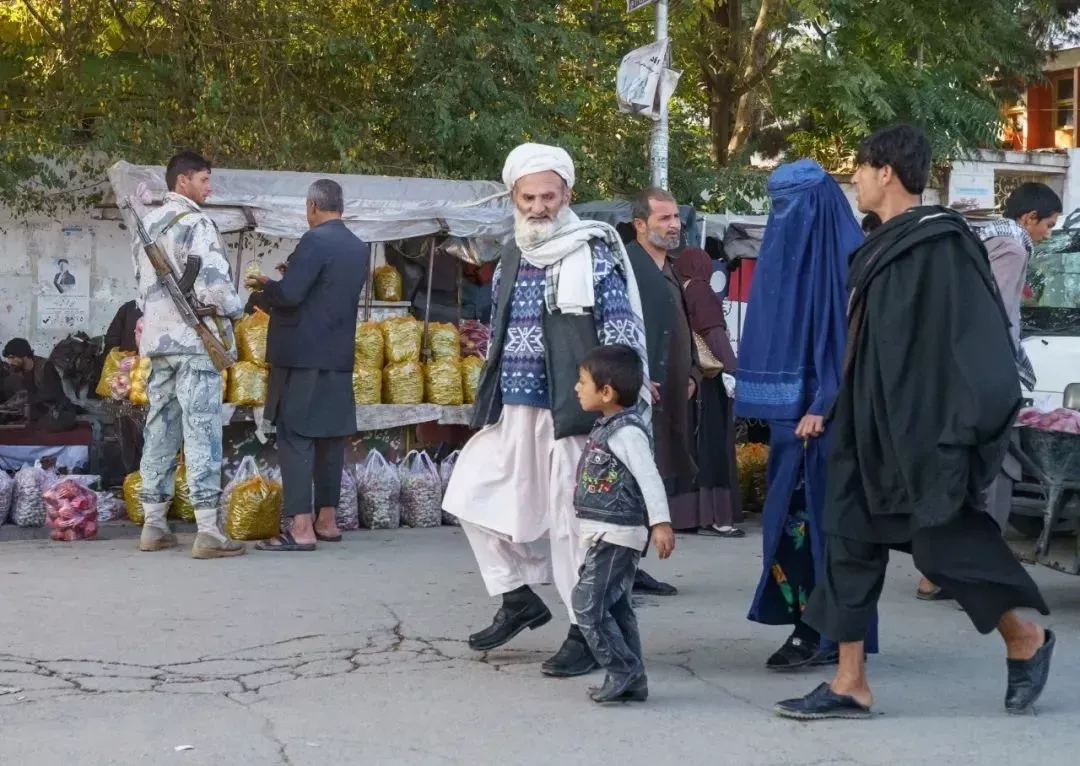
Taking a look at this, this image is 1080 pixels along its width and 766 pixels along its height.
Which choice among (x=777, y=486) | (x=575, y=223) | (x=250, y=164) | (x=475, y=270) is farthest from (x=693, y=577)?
(x=250, y=164)

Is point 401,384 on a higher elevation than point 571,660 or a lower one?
higher

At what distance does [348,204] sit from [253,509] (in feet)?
8.82

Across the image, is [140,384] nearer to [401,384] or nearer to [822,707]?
[401,384]

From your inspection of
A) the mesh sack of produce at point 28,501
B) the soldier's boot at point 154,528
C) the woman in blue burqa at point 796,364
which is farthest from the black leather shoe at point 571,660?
the mesh sack of produce at point 28,501

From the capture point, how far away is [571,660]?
534 centimetres

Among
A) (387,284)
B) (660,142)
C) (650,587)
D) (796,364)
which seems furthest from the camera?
(660,142)

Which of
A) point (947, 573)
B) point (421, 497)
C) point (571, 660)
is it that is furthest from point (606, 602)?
point (421, 497)

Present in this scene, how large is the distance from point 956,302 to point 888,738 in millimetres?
1343

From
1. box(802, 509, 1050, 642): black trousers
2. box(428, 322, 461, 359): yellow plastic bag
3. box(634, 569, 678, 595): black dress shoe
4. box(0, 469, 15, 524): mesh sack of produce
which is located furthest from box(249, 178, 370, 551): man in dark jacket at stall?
box(802, 509, 1050, 642): black trousers

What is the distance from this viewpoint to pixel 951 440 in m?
4.46

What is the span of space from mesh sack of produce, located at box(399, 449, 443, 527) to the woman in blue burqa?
15.0ft

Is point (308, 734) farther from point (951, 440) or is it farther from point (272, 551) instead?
point (272, 551)

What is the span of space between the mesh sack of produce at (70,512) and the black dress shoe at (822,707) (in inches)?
213

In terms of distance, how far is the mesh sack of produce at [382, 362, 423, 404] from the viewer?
10141 mm
